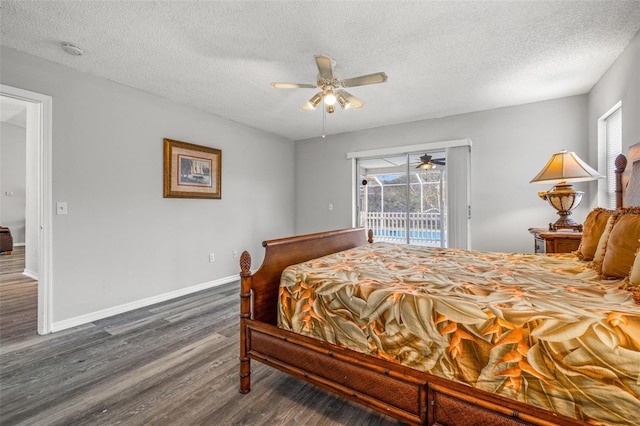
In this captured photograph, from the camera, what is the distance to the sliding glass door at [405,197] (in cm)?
448

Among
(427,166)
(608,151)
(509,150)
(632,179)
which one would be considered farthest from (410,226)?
(632,179)

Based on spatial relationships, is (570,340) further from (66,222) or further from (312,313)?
(66,222)

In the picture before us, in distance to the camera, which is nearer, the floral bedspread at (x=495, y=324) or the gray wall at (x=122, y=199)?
the floral bedspread at (x=495, y=324)

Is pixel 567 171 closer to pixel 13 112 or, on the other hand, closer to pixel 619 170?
pixel 619 170

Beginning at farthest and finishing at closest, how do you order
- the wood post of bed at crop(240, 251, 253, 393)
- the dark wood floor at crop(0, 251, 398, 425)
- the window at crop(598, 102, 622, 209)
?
1. the window at crop(598, 102, 622, 209)
2. the wood post of bed at crop(240, 251, 253, 393)
3. the dark wood floor at crop(0, 251, 398, 425)

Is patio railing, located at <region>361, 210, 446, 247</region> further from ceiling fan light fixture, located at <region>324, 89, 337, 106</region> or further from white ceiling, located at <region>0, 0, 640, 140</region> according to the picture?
ceiling fan light fixture, located at <region>324, 89, 337, 106</region>

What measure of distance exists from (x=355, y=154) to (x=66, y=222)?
13.1 feet

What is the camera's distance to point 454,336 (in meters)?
1.20

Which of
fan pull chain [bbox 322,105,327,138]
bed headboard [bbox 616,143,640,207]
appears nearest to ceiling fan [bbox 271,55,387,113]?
fan pull chain [bbox 322,105,327,138]

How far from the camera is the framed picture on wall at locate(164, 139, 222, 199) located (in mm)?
3541

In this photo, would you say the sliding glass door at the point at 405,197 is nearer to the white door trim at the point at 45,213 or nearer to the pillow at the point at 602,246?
the pillow at the point at 602,246

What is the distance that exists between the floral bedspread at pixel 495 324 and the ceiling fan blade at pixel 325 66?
5.21 ft

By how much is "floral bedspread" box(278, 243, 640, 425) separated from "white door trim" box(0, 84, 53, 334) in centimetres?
244

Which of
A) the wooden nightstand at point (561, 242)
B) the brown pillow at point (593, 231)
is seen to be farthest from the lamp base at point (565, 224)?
the brown pillow at point (593, 231)
